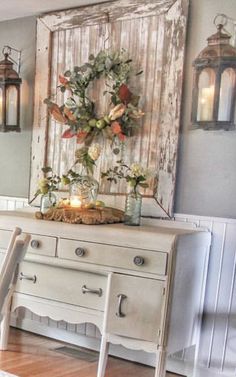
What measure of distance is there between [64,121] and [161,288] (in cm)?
135

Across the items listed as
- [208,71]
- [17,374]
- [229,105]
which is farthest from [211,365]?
[208,71]

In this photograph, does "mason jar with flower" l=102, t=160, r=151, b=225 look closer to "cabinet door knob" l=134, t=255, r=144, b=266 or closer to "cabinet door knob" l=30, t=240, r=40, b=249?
"cabinet door knob" l=134, t=255, r=144, b=266

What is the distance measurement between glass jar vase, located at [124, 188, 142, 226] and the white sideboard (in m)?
0.09

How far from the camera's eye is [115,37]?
3.19 metres

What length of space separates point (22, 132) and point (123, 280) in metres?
1.56

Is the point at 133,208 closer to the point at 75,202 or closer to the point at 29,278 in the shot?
Result: the point at 75,202

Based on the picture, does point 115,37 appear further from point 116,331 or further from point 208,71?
point 116,331

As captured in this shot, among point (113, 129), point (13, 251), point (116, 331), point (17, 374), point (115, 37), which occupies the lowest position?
point (17, 374)

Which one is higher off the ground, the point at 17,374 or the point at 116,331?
the point at 116,331

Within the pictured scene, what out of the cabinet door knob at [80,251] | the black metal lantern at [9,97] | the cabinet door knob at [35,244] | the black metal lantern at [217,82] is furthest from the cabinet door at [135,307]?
the black metal lantern at [9,97]

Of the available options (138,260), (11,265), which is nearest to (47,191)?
(138,260)

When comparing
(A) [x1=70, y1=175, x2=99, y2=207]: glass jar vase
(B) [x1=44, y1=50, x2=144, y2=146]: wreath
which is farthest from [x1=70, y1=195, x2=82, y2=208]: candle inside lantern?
(B) [x1=44, y1=50, x2=144, y2=146]: wreath

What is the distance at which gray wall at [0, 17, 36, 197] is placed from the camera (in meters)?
3.62

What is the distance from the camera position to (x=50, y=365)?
9.55 feet
